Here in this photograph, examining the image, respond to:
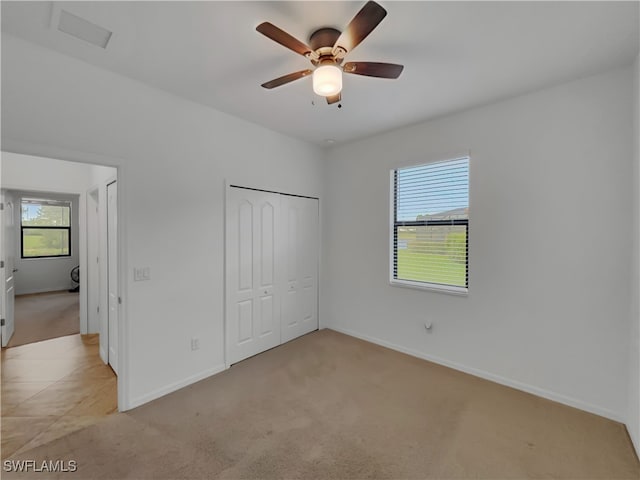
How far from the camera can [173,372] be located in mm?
2734

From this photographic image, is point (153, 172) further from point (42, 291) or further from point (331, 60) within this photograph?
point (42, 291)

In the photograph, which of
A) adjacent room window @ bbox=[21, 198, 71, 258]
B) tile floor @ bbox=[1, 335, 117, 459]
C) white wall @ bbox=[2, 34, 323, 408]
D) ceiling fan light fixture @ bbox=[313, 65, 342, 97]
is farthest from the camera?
adjacent room window @ bbox=[21, 198, 71, 258]

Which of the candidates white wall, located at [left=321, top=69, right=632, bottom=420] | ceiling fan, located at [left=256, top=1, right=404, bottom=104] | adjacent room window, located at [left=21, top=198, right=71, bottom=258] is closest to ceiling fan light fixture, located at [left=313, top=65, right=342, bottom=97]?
ceiling fan, located at [left=256, top=1, right=404, bottom=104]

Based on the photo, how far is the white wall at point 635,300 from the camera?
2016mm

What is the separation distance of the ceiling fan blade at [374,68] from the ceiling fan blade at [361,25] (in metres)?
0.10

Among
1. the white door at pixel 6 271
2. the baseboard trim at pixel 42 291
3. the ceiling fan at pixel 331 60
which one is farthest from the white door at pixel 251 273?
the baseboard trim at pixel 42 291

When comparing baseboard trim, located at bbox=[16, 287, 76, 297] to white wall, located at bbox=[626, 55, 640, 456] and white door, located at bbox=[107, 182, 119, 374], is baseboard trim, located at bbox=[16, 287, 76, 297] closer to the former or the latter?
white door, located at bbox=[107, 182, 119, 374]

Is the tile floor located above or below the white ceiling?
below

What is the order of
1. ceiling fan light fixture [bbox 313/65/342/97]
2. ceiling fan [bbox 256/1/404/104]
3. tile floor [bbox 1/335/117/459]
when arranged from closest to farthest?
1. ceiling fan [bbox 256/1/404/104]
2. ceiling fan light fixture [bbox 313/65/342/97]
3. tile floor [bbox 1/335/117/459]

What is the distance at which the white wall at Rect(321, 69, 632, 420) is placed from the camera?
2.31 metres

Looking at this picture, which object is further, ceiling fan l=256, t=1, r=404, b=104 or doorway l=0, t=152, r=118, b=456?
doorway l=0, t=152, r=118, b=456

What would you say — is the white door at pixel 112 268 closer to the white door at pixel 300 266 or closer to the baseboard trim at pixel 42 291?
the white door at pixel 300 266

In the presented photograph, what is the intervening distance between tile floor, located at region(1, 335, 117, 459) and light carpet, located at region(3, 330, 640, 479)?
0.70ft

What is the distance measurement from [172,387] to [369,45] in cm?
327
